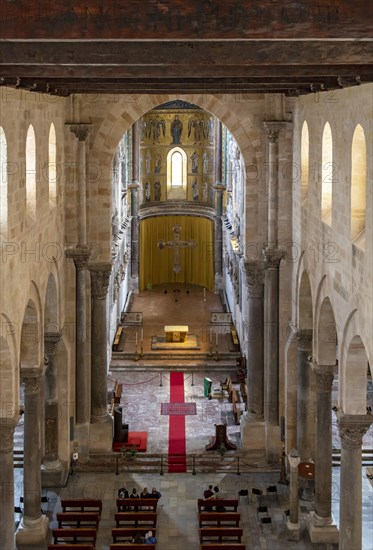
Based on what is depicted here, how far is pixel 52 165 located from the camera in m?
26.5

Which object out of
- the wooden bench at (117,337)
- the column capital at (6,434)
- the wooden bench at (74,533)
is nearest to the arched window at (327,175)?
the column capital at (6,434)

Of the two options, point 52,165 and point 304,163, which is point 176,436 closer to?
point 304,163

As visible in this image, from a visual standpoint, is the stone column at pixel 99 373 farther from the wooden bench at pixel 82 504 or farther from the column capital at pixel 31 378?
the column capital at pixel 31 378

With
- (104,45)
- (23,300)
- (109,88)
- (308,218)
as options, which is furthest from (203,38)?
(308,218)

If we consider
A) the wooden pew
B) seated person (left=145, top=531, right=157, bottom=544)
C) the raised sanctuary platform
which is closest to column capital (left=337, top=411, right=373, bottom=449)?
the wooden pew

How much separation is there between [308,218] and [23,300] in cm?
860

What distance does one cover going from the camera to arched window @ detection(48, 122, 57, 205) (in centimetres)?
2628

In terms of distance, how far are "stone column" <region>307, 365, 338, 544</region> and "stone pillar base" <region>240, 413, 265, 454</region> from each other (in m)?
5.46

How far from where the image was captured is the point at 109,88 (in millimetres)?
21422

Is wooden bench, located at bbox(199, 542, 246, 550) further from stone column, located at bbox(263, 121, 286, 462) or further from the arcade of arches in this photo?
stone column, located at bbox(263, 121, 286, 462)

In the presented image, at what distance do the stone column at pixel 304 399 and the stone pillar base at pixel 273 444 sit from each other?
6.37ft

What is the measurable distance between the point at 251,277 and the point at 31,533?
428 inches

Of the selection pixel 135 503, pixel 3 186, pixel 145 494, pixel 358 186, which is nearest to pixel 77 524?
pixel 135 503

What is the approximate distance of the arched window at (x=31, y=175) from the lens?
22.7 meters
